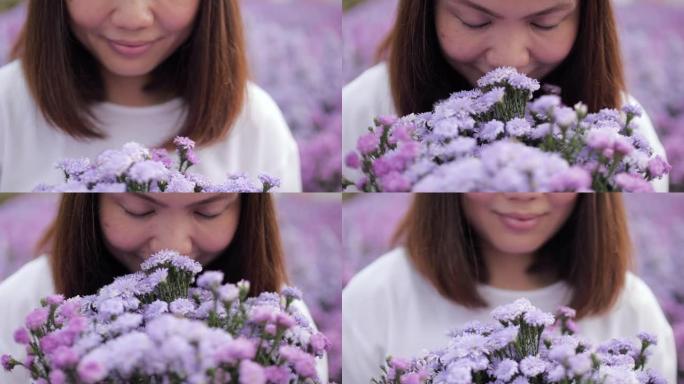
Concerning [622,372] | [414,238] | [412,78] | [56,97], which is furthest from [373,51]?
[622,372]

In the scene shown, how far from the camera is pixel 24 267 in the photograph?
5.88 feet

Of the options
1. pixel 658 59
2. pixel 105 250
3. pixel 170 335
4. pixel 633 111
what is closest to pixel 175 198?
pixel 105 250

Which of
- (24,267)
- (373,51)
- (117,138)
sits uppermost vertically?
(373,51)

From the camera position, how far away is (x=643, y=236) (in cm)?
199

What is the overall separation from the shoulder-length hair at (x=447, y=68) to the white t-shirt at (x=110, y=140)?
355 millimetres

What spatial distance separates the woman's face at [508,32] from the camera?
1.55m

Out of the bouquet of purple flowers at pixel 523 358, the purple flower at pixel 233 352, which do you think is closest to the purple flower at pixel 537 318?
the bouquet of purple flowers at pixel 523 358

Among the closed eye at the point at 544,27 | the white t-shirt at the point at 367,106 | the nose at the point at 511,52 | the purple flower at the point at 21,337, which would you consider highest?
the closed eye at the point at 544,27

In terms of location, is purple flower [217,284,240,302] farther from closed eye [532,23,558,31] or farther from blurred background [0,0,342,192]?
blurred background [0,0,342,192]

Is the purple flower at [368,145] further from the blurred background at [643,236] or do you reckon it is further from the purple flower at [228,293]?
the blurred background at [643,236]

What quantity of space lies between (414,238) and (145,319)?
56 centimetres

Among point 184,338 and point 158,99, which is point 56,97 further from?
point 184,338

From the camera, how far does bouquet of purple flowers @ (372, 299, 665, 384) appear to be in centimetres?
133

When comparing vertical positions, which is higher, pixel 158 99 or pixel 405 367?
pixel 158 99
